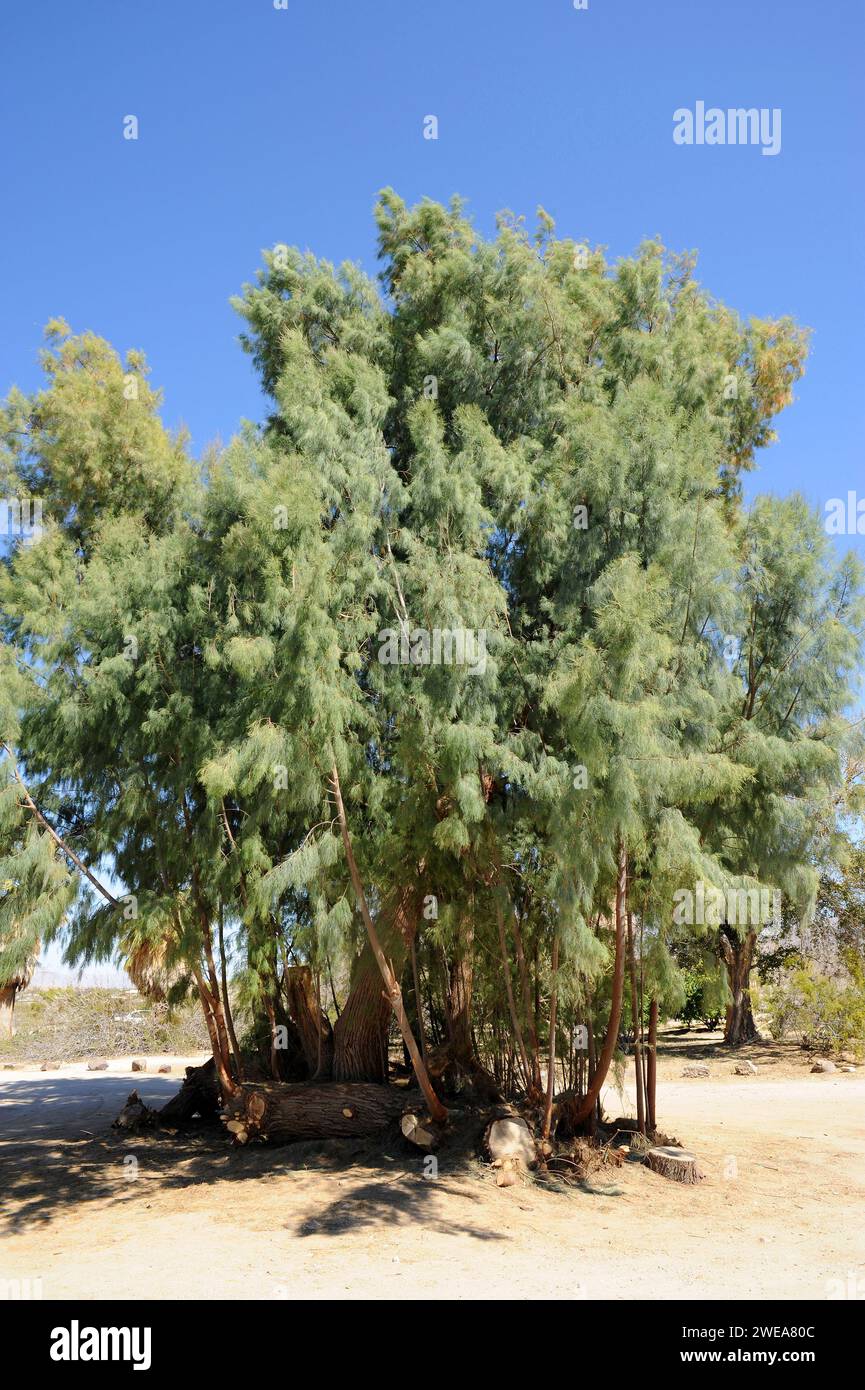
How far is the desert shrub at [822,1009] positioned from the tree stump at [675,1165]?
27.4ft

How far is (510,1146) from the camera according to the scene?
25.4ft

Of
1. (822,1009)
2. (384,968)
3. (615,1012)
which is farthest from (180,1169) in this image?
(822,1009)

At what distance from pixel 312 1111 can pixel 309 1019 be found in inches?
56.3

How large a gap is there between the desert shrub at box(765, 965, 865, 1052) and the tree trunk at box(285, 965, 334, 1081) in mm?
8916

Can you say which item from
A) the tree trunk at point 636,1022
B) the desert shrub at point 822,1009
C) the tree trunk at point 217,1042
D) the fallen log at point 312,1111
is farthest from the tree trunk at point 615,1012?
the desert shrub at point 822,1009

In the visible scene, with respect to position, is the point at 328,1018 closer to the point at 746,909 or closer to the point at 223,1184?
the point at 223,1184

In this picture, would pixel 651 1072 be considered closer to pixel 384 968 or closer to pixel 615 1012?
pixel 615 1012

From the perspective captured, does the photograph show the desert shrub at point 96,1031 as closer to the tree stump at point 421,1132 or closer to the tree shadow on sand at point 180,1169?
the tree shadow on sand at point 180,1169

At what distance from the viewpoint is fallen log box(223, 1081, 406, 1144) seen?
29.4 ft

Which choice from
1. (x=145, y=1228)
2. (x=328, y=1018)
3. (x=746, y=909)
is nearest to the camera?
(x=145, y=1228)

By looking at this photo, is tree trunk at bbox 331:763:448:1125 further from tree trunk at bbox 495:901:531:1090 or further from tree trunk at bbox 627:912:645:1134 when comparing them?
tree trunk at bbox 627:912:645:1134
